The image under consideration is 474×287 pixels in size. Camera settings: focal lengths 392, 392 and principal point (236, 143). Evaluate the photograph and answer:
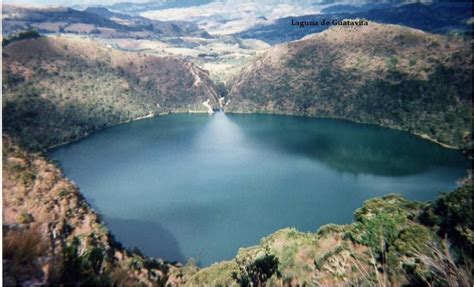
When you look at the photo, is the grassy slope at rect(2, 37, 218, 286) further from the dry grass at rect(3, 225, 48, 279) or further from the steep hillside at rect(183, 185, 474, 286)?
the steep hillside at rect(183, 185, 474, 286)

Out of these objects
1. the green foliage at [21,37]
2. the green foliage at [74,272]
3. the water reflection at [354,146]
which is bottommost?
the water reflection at [354,146]

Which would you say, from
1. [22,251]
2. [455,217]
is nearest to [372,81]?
[455,217]

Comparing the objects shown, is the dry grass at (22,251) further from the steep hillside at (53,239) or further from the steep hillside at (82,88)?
the steep hillside at (82,88)

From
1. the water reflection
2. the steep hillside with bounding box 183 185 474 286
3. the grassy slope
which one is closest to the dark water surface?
the water reflection

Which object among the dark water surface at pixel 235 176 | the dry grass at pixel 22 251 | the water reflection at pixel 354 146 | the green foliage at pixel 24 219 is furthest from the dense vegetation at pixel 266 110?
the dark water surface at pixel 235 176

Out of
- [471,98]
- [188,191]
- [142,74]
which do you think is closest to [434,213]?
[188,191]

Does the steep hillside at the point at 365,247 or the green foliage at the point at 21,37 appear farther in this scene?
the green foliage at the point at 21,37
